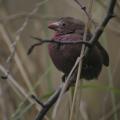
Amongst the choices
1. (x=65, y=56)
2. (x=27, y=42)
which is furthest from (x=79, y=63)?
(x=27, y=42)

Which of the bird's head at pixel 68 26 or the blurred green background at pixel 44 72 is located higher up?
the bird's head at pixel 68 26

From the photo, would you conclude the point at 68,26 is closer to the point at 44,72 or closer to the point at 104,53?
the point at 104,53

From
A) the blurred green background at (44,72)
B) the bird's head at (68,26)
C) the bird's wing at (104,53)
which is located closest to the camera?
the bird's wing at (104,53)

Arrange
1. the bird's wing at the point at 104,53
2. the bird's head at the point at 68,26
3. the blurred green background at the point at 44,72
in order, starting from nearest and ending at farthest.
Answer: the bird's wing at the point at 104,53
the bird's head at the point at 68,26
the blurred green background at the point at 44,72

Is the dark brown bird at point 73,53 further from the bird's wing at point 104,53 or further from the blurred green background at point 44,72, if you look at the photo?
the blurred green background at point 44,72

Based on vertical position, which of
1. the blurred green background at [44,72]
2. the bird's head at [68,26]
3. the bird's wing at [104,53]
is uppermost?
the bird's head at [68,26]

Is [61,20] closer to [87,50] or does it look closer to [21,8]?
[87,50]

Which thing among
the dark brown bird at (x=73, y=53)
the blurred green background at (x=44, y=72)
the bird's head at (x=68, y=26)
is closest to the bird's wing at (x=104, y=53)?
the dark brown bird at (x=73, y=53)
